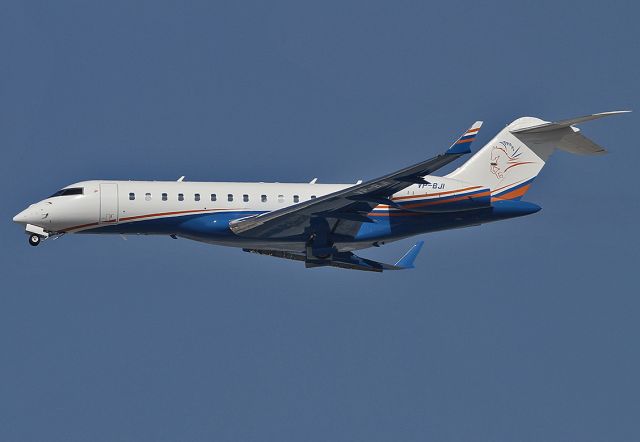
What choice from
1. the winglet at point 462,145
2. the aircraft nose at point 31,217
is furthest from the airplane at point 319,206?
the winglet at point 462,145

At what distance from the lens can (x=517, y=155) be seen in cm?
4603

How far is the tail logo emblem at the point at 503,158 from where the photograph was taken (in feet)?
150

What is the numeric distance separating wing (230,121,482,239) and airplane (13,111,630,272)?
3 cm

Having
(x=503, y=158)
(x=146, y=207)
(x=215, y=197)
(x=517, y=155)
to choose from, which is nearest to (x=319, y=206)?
(x=215, y=197)

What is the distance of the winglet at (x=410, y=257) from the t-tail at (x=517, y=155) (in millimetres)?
3128

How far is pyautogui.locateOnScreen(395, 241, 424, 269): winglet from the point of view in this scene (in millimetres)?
47031

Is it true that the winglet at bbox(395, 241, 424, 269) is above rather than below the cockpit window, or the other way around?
below

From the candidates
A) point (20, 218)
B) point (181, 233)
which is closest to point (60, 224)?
point (20, 218)

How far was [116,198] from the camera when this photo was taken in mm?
43031

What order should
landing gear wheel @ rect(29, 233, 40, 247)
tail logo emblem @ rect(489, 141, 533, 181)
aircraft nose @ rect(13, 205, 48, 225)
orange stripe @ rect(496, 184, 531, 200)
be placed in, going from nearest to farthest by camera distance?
1. aircraft nose @ rect(13, 205, 48, 225)
2. landing gear wheel @ rect(29, 233, 40, 247)
3. orange stripe @ rect(496, 184, 531, 200)
4. tail logo emblem @ rect(489, 141, 533, 181)

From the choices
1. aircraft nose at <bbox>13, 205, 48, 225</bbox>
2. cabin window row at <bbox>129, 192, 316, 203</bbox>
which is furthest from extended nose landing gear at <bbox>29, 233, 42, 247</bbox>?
cabin window row at <bbox>129, 192, 316, 203</bbox>

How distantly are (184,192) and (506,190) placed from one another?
36.6 feet

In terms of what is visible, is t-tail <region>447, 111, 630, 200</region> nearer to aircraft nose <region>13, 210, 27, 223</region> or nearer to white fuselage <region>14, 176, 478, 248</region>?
white fuselage <region>14, 176, 478, 248</region>

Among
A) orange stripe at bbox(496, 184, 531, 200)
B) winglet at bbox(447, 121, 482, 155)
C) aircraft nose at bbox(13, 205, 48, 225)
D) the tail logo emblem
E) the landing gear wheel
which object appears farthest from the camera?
the tail logo emblem
